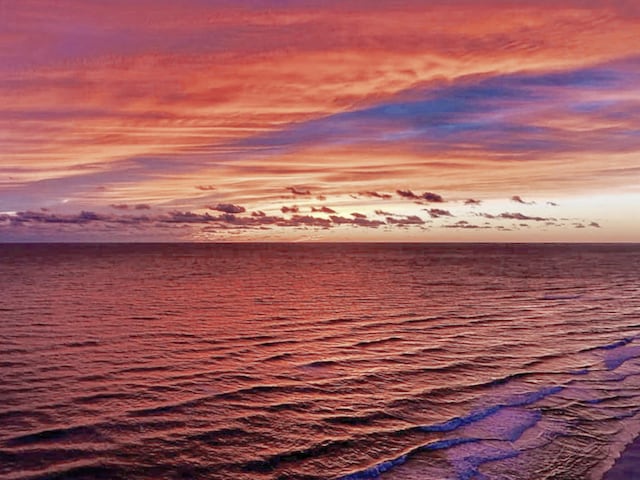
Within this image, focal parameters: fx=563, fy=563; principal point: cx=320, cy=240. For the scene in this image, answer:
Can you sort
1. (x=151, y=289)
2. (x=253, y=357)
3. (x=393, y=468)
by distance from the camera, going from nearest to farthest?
1. (x=393, y=468)
2. (x=253, y=357)
3. (x=151, y=289)

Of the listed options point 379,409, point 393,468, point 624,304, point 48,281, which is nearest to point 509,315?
point 624,304

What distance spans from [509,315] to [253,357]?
75.4ft

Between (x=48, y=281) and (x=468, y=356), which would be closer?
(x=468, y=356)

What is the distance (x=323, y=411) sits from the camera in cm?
1833

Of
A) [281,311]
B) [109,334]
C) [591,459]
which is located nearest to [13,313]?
[109,334]

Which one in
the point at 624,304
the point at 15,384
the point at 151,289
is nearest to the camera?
the point at 15,384

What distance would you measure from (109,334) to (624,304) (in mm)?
42679

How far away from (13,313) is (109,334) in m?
13.6

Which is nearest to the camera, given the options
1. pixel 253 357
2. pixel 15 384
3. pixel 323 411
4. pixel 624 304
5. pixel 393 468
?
pixel 393 468

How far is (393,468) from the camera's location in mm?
14016

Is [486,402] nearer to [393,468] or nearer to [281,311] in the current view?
[393,468]

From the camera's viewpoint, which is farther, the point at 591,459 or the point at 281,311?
the point at 281,311

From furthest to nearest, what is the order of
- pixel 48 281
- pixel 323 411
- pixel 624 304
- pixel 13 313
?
pixel 48 281 → pixel 624 304 → pixel 13 313 → pixel 323 411

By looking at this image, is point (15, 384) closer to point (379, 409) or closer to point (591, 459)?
point (379, 409)
